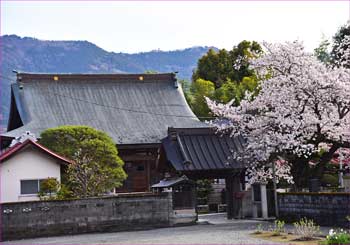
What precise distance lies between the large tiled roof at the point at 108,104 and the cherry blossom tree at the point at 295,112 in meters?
12.3

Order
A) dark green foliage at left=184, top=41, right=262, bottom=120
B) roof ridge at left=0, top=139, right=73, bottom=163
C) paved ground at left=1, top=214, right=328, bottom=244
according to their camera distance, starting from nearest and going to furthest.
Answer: paved ground at left=1, top=214, right=328, bottom=244
roof ridge at left=0, top=139, right=73, bottom=163
dark green foliage at left=184, top=41, right=262, bottom=120

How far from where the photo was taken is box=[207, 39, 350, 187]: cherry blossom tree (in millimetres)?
21969

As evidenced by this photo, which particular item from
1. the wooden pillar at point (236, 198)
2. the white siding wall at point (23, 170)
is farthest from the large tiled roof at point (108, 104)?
the wooden pillar at point (236, 198)

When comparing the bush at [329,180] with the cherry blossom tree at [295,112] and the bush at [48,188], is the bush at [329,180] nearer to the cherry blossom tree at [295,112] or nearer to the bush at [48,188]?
the cherry blossom tree at [295,112]

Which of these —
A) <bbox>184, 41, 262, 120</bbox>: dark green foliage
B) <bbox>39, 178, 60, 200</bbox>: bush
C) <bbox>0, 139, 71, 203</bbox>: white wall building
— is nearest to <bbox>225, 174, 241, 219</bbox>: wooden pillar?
<bbox>0, 139, 71, 203</bbox>: white wall building

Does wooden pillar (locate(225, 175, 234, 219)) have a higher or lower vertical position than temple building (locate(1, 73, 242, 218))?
lower

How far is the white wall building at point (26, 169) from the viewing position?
25.0 metres

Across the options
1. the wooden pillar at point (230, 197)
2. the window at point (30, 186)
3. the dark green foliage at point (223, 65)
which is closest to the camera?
the window at point (30, 186)

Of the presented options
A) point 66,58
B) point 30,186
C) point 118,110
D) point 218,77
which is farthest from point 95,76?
point 66,58

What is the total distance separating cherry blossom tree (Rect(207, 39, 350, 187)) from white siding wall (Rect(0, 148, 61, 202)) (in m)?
8.95

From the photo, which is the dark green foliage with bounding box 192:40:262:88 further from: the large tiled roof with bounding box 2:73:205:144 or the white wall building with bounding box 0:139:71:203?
the white wall building with bounding box 0:139:71:203

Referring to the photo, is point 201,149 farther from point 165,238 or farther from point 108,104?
point 108,104

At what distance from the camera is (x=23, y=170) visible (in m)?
25.4

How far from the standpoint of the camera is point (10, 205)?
20.3m
